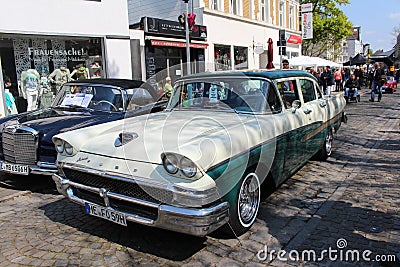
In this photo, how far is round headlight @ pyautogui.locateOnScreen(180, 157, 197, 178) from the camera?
116 inches

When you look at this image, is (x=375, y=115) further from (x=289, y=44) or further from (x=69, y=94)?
(x=289, y=44)

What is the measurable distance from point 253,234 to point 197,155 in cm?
134

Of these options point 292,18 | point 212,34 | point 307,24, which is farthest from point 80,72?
point 292,18

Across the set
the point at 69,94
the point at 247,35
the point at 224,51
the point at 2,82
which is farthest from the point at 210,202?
the point at 247,35

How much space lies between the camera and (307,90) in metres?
5.78

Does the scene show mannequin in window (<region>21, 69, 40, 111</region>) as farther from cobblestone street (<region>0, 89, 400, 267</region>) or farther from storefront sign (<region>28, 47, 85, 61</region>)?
cobblestone street (<region>0, 89, 400, 267</region>)

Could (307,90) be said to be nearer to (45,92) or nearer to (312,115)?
(312,115)

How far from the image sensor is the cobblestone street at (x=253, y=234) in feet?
10.8

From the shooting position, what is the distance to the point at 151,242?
3.59 meters

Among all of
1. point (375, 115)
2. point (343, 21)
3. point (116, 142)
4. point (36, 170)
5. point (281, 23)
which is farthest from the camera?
point (343, 21)

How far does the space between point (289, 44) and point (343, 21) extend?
15723 millimetres

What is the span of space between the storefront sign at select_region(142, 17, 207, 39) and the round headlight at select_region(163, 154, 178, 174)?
1236cm

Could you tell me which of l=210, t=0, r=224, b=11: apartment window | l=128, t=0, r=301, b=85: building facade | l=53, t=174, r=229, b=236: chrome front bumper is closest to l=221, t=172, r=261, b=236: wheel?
l=53, t=174, r=229, b=236: chrome front bumper

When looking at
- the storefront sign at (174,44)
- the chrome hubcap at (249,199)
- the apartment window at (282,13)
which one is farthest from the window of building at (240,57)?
the chrome hubcap at (249,199)
